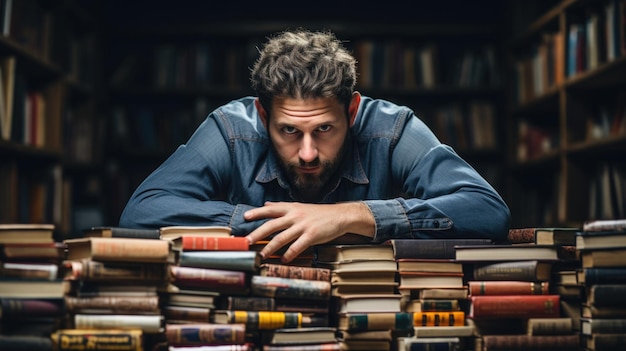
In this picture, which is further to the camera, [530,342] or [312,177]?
[312,177]

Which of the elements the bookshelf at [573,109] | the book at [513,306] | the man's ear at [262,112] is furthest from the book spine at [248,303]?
the bookshelf at [573,109]

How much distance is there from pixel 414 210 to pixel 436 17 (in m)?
3.65

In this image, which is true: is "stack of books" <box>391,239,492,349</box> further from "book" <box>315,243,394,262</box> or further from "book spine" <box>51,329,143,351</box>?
"book spine" <box>51,329,143,351</box>

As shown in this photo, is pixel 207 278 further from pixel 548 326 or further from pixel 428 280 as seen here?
pixel 548 326

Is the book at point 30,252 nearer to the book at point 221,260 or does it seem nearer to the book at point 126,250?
the book at point 126,250

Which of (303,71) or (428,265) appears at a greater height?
(303,71)

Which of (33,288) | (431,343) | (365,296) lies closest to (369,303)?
(365,296)

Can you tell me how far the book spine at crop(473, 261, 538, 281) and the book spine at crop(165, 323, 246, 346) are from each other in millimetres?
421

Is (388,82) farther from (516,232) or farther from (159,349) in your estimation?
(159,349)

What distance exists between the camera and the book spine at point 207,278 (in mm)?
1098

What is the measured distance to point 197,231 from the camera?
3.97ft

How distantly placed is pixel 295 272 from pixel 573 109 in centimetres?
268

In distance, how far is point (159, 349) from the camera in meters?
1.07

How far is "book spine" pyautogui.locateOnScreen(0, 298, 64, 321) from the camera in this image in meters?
1.02
